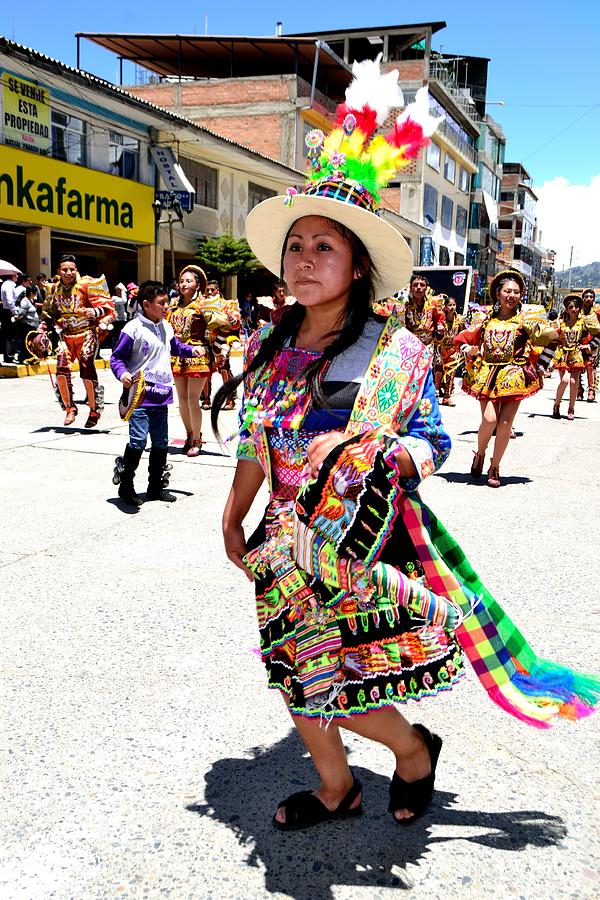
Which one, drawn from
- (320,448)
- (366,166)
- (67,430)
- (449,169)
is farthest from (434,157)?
(320,448)

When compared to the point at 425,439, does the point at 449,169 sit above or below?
above

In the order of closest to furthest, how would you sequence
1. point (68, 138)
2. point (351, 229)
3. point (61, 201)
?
point (351, 229) → point (61, 201) → point (68, 138)

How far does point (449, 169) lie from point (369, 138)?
53.6 metres

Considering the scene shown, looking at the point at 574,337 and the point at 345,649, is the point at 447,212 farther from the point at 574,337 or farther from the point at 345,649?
the point at 345,649

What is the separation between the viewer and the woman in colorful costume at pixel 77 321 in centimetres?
961

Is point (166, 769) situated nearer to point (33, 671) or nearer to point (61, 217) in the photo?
point (33, 671)

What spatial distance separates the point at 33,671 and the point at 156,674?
1.75 ft

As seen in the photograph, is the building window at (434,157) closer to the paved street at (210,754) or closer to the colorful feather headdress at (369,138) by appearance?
the paved street at (210,754)

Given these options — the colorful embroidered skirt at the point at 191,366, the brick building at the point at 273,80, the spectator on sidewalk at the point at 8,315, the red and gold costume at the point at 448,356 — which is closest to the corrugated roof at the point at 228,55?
the brick building at the point at 273,80

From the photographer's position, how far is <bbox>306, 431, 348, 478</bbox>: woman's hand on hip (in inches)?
77.2

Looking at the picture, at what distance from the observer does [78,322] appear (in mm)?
9719

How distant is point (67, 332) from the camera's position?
31.9 feet

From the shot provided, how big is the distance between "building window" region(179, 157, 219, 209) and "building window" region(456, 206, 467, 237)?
32.5 m

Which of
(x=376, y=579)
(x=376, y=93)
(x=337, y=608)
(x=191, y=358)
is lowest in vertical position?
(x=337, y=608)
